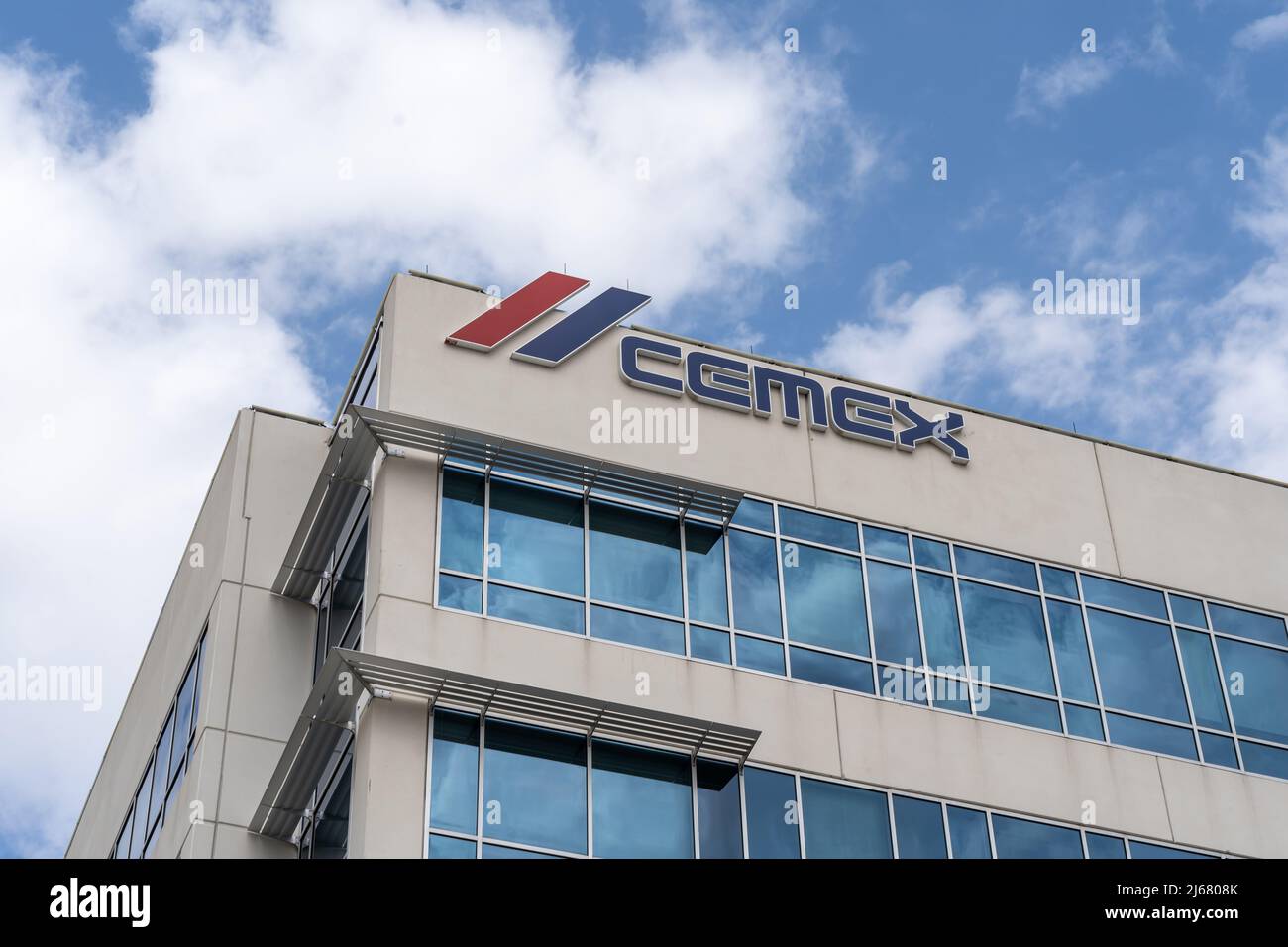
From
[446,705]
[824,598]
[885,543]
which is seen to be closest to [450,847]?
[446,705]

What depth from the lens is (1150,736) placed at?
92.8ft

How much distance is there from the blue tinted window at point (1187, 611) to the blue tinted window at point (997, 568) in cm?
253

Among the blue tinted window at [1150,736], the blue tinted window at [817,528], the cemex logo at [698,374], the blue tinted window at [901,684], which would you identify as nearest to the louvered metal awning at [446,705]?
the blue tinted window at [901,684]

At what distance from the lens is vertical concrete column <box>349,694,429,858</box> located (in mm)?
22297

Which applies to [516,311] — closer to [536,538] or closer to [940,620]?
[536,538]

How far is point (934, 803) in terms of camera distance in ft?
85.6

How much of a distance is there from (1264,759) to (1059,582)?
162 inches

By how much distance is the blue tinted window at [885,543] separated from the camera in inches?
1105

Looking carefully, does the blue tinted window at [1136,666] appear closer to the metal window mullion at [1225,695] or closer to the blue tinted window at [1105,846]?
the metal window mullion at [1225,695]

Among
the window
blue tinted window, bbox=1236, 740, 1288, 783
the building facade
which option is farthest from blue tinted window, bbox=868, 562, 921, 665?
blue tinted window, bbox=1236, 740, 1288, 783

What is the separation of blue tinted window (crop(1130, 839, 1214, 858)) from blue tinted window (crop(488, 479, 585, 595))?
888 cm
